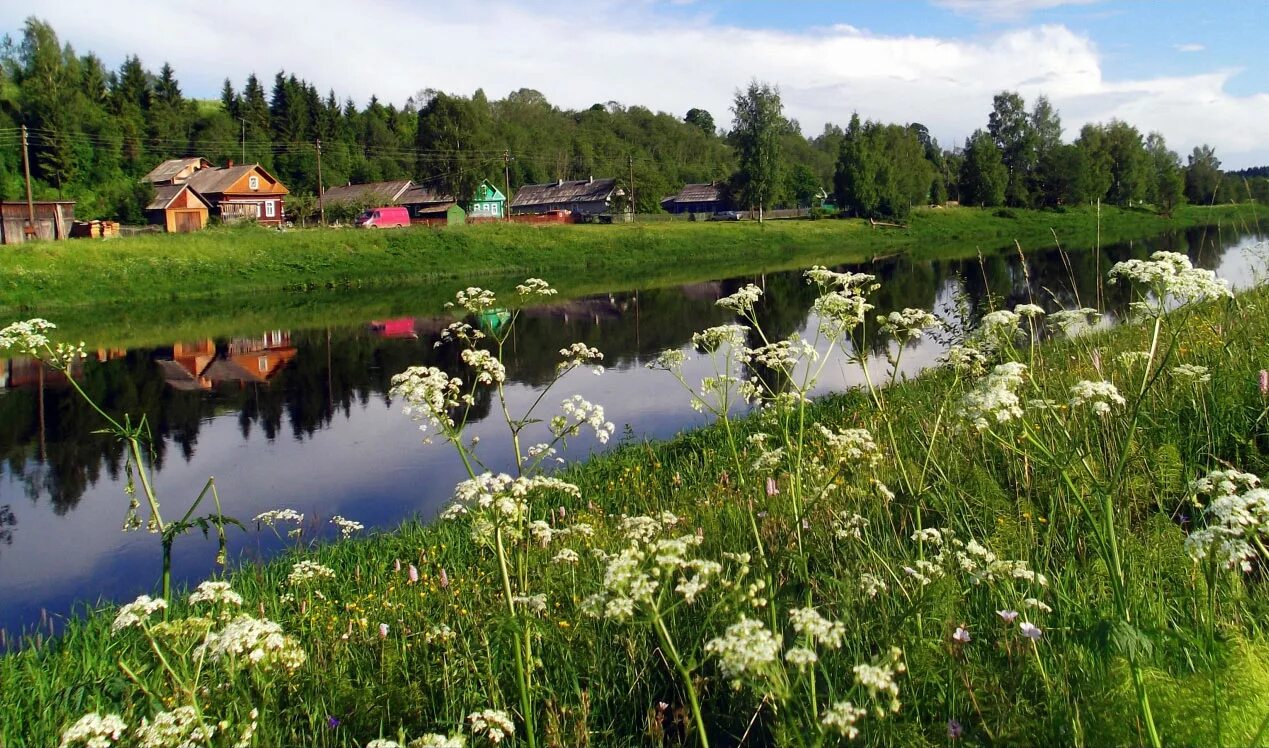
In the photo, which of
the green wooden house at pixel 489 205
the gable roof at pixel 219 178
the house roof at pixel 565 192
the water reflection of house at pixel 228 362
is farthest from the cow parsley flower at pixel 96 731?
the house roof at pixel 565 192

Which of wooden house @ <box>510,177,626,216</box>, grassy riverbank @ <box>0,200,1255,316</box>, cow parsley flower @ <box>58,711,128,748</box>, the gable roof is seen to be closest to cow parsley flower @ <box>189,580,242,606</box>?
cow parsley flower @ <box>58,711,128,748</box>

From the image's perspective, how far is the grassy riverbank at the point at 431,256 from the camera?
3831cm

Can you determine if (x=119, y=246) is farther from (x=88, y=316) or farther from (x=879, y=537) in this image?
(x=879, y=537)

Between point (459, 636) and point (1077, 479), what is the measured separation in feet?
11.8

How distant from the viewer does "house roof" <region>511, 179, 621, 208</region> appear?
329 ft

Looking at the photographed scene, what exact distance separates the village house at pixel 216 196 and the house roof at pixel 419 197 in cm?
1575

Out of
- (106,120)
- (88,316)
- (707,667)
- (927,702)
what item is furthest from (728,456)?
(106,120)

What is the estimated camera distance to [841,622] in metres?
3.11

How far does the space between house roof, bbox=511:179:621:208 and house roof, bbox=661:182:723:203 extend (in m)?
16.6

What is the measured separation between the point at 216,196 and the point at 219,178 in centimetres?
193

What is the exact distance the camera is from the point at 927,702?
3264 mm

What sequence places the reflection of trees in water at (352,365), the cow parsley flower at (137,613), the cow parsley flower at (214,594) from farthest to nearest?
the reflection of trees in water at (352,365) → the cow parsley flower at (214,594) → the cow parsley flower at (137,613)

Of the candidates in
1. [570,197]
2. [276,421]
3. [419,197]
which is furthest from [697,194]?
[276,421]

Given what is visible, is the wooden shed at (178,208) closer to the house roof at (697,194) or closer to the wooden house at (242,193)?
the wooden house at (242,193)
